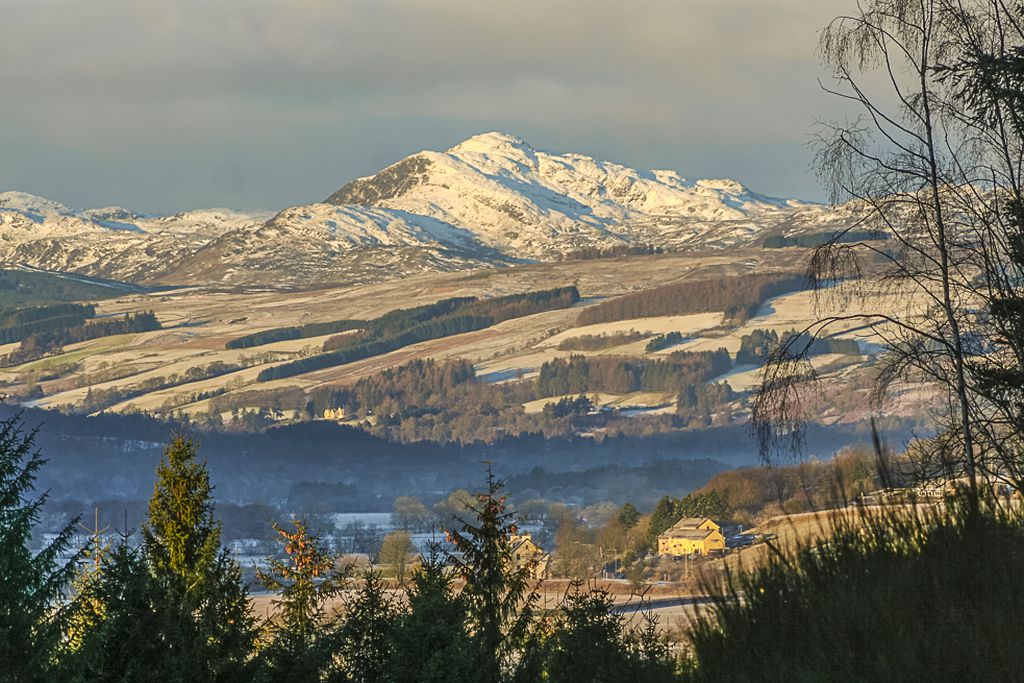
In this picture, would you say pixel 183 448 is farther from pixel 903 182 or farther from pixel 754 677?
pixel 754 677

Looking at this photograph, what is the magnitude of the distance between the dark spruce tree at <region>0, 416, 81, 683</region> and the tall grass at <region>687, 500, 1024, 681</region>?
20.3 metres

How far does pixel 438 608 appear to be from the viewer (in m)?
32.8

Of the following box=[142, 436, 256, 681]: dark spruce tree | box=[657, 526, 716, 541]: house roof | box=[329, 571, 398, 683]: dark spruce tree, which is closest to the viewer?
box=[329, 571, 398, 683]: dark spruce tree

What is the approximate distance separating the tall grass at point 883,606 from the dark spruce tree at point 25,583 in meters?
20.3

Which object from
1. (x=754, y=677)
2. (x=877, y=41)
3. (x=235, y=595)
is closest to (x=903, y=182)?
(x=877, y=41)

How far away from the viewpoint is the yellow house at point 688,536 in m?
167

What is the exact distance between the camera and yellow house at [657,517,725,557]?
16662 centimetres

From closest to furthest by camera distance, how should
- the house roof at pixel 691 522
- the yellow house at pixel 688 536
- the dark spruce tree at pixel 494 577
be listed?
1. the dark spruce tree at pixel 494 577
2. the yellow house at pixel 688 536
3. the house roof at pixel 691 522

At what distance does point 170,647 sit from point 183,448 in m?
15.9

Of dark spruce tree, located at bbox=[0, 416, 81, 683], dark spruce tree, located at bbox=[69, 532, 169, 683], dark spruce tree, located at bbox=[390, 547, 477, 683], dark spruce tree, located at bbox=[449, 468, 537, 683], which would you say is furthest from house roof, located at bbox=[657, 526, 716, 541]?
dark spruce tree, located at bbox=[390, 547, 477, 683]

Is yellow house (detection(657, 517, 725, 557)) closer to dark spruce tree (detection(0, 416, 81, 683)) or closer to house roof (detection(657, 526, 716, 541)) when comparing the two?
house roof (detection(657, 526, 716, 541))

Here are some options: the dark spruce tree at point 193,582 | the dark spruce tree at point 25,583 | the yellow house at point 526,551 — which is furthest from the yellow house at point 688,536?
the dark spruce tree at point 25,583

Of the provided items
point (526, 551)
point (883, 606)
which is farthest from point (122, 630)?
point (526, 551)

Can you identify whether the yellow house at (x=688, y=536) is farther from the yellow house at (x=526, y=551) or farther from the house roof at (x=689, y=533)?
the yellow house at (x=526, y=551)
